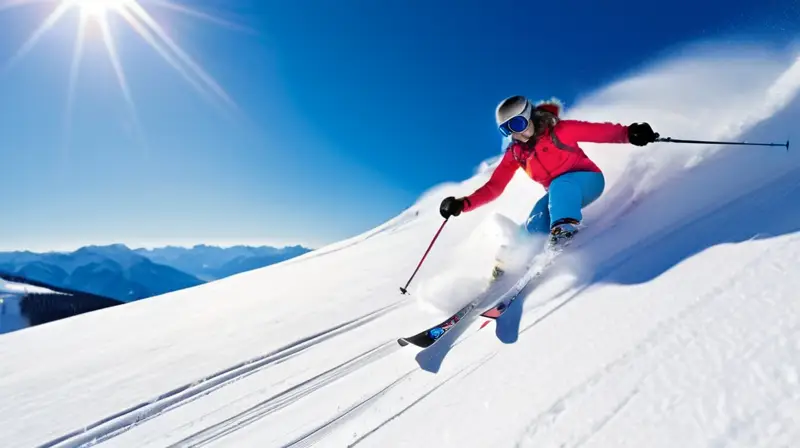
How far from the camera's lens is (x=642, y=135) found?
3918 mm

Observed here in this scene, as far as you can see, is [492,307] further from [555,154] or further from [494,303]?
[555,154]

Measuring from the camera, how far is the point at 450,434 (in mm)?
1897

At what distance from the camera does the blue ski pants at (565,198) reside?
13.2ft

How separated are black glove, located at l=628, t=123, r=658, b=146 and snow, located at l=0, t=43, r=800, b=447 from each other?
0.57 meters

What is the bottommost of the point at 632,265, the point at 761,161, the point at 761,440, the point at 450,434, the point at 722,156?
the point at 761,440

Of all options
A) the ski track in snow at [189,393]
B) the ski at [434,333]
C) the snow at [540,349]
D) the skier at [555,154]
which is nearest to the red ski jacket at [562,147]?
the skier at [555,154]

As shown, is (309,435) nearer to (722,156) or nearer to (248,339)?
(248,339)

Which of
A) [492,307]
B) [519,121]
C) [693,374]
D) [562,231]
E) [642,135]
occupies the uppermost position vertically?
[519,121]

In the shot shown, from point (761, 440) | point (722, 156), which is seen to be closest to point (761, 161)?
point (722, 156)

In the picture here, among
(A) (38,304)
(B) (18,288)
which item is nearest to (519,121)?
(A) (38,304)

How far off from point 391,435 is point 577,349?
41.2 inches

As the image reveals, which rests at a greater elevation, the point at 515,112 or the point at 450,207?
the point at 515,112

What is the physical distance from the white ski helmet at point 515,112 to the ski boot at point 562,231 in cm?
114

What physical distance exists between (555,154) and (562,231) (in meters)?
0.93
